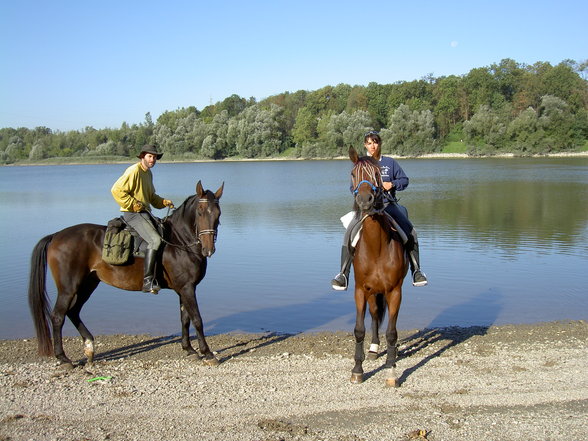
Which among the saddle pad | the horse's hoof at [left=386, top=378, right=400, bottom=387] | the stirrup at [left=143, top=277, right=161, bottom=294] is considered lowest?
the horse's hoof at [left=386, top=378, right=400, bottom=387]

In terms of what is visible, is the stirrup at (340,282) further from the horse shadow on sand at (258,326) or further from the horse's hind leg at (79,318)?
the horse's hind leg at (79,318)

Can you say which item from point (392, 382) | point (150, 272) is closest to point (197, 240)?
point (150, 272)

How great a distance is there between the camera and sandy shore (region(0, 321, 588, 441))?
5332 millimetres

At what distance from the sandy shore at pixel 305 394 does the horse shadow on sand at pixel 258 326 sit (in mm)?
95

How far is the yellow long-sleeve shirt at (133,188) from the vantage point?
25.7 ft

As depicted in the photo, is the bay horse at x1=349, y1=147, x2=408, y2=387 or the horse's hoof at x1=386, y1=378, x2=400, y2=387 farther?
the horse's hoof at x1=386, y1=378, x2=400, y2=387

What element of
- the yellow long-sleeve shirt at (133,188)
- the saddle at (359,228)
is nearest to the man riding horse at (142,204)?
the yellow long-sleeve shirt at (133,188)

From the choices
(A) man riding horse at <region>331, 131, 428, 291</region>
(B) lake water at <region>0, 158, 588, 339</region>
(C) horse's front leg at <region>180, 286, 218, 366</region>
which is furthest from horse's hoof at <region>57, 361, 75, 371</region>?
(A) man riding horse at <region>331, 131, 428, 291</region>

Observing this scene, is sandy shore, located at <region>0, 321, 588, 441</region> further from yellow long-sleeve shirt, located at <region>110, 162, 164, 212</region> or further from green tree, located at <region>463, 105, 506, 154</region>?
green tree, located at <region>463, 105, 506, 154</region>

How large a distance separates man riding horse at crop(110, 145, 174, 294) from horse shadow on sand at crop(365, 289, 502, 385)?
3.39 m

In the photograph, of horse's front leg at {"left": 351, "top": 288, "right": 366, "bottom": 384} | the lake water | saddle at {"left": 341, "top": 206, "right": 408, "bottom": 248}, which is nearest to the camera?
horse's front leg at {"left": 351, "top": 288, "right": 366, "bottom": 384}

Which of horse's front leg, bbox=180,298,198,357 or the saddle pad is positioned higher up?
the saddle pad

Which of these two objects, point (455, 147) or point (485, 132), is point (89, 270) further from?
point (455, 147)

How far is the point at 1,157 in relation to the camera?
465 ft
